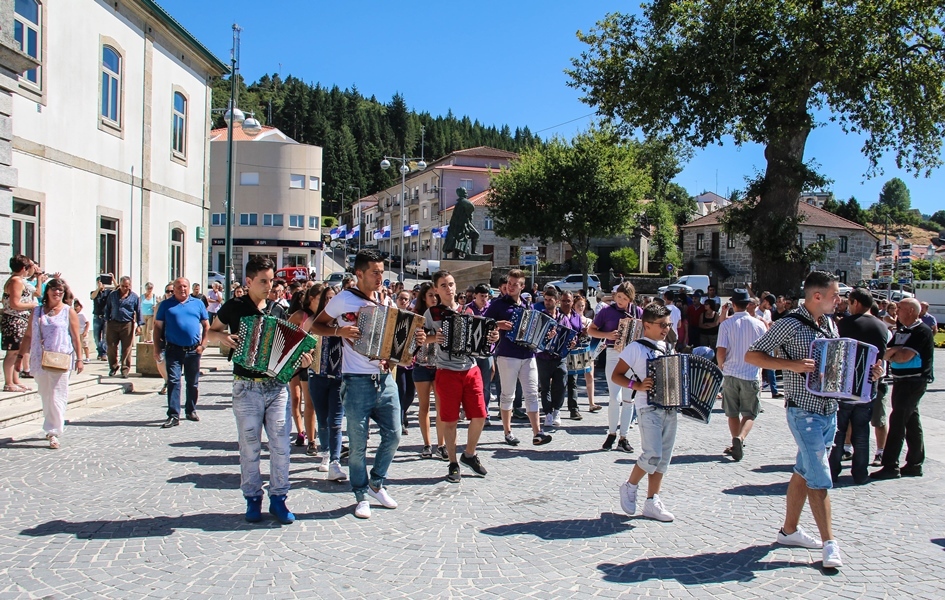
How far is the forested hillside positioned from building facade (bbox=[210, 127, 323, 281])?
154 ft

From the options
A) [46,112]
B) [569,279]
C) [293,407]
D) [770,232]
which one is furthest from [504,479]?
[569,279]

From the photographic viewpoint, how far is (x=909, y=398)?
7.37 meters

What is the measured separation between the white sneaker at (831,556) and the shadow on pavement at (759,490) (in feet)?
6.13

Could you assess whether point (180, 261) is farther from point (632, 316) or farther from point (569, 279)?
point (569, 279)

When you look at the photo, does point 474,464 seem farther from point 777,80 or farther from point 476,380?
point 777,80

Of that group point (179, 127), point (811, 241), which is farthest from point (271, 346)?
point (811, 241)

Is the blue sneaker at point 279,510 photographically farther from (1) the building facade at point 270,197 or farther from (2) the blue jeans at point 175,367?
(1) the building facade at point 270,197

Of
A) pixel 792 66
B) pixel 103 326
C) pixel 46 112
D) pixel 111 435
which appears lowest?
pixel 111 435

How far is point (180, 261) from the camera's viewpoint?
2306 centimetres

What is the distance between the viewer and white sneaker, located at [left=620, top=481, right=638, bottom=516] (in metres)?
5.83

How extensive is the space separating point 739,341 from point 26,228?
1411 centimetres

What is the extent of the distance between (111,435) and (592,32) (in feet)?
58.6

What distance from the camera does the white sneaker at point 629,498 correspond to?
5.83m

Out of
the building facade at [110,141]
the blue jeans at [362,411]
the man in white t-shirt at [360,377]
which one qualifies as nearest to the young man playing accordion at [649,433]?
the man in white t-shirt at [360,377]
